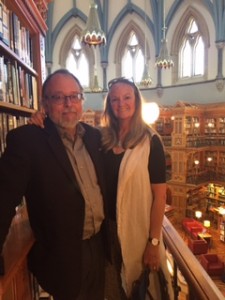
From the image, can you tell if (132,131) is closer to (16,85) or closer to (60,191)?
(60,191)

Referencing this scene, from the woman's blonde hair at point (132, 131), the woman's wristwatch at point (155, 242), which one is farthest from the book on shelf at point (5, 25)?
the woman's wristwatch at point (155, 242)

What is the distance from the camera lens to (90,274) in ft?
5.08

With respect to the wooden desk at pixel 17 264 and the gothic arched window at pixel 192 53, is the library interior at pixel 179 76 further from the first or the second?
the wooden desk at pixel 17 264

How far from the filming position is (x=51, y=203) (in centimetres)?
131

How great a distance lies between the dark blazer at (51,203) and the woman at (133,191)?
13.7 inches

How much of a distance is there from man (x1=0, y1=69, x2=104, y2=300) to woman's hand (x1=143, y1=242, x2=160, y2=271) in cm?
27

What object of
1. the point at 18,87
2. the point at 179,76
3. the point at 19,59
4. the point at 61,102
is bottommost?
the point at 61,102

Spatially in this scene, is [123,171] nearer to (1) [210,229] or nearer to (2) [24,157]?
(2) [24,157]

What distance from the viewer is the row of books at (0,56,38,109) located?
185cm

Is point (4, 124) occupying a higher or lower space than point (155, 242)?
higher

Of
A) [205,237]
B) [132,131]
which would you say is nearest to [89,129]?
[132,131]

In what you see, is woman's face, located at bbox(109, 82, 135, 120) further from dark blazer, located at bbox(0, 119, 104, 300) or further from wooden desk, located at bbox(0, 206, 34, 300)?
wooden desk, located at bbox(0, 206, 34, 300)

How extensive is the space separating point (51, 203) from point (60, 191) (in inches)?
2.7

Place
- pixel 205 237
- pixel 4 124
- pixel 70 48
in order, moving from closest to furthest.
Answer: pixel 4 124
pixel 205 237
pixel 70 48
